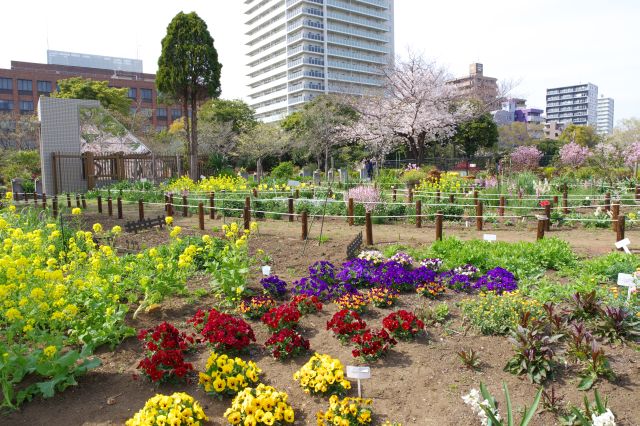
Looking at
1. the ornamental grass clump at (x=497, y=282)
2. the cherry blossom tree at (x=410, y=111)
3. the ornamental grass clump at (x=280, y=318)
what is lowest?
the ornamental grass clump at (x=280, y=318)

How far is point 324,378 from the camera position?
12.6ft

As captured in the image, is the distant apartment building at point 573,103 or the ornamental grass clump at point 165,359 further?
the distant apartment building at point 573,103

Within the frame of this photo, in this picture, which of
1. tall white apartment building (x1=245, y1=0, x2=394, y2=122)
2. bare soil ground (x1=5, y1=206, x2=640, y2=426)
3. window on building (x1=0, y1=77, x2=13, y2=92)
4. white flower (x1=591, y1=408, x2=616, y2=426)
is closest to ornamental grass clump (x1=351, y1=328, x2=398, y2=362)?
bare soil ground (x1=5, y1=206, x2=640, y2=426)

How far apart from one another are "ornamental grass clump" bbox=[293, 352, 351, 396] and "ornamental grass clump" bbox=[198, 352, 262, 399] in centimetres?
38

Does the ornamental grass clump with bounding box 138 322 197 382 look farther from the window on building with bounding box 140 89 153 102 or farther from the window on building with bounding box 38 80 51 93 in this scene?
the window on building with bounding box 140 89 153 102

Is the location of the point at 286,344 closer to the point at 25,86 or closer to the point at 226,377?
the point at 226,377

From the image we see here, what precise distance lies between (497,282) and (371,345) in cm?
229

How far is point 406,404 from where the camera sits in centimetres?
379

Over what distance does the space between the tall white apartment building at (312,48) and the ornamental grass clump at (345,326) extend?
76809mm

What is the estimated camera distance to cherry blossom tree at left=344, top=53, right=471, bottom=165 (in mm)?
31875

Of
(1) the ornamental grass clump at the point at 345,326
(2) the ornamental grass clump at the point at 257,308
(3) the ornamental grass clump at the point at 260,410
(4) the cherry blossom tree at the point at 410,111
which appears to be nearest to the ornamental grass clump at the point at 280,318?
(1) the ornamental grass clump at the point at 345,326

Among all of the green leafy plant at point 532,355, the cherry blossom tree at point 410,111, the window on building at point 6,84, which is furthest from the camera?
the window on building at point 6,84

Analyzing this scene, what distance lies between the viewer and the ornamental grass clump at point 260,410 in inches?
135

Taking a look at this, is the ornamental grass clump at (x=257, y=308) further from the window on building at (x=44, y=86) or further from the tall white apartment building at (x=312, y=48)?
the window on building at (x=44, y=86)
